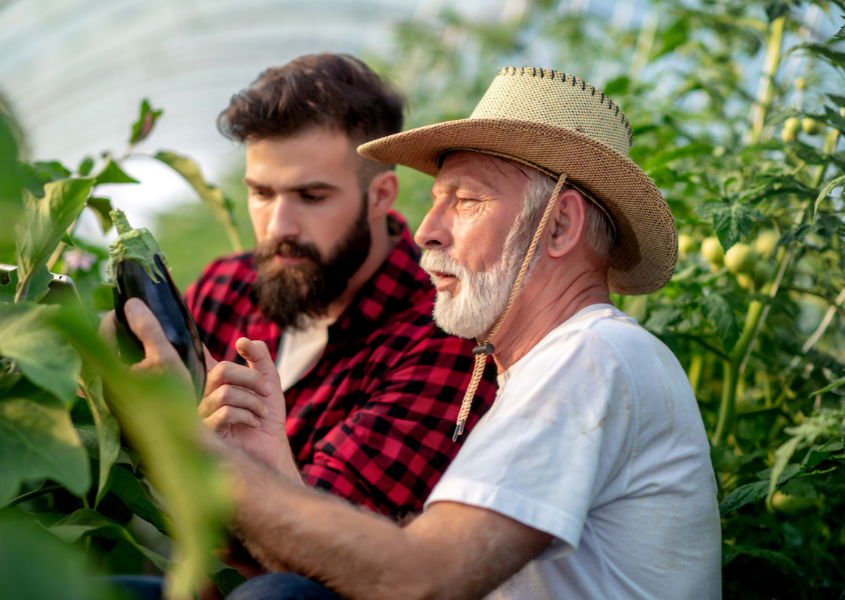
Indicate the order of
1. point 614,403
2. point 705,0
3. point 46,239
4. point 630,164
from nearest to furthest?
point 46,239 < point 614,403 < point 630,164 < point 705,0

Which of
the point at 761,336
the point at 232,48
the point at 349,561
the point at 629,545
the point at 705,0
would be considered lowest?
the point at 349,561

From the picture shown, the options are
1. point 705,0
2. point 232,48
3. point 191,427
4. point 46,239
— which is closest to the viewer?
point 191,427

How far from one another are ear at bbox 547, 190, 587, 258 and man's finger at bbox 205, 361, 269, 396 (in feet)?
2.04

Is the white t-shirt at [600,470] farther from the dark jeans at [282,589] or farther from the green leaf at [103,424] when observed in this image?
the green leaf at [103,424]

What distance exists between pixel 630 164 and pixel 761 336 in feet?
3.11

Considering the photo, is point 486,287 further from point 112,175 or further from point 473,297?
→ point 112,175

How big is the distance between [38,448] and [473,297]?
2.86ft

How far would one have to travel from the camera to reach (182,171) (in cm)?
197

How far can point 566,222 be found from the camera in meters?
1.43

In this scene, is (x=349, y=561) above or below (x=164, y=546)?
above

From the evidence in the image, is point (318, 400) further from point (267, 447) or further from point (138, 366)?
point (138, 366)

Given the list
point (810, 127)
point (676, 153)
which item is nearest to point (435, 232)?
point (676, 153)

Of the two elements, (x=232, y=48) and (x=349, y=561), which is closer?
(x=349, y=561)

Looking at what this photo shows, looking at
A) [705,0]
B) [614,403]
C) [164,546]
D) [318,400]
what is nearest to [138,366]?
[614,403]
